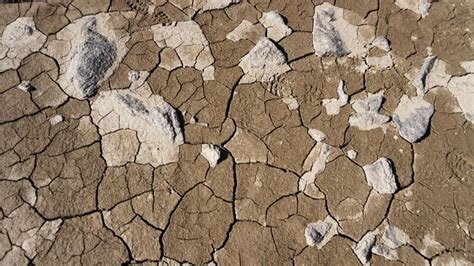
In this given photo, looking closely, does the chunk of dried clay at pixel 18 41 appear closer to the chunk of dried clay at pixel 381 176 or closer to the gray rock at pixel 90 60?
the gray rock at pixel 90 60

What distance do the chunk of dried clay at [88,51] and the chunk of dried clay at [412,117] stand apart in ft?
6.31

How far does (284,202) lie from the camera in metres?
2.62

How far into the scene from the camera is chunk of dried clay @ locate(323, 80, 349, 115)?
294 cm

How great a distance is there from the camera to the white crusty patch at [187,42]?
10.2 feet

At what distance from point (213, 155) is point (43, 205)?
3.35 feet

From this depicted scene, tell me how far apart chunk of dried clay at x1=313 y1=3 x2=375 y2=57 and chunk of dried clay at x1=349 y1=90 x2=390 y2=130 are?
1.21 ft

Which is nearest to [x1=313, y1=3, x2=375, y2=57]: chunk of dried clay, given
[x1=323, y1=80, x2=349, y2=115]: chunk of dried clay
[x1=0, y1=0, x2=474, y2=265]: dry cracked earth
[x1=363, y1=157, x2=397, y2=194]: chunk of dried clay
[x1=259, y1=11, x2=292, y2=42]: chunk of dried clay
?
[x1=0, y1=0, x2=474, y2=265]: dry cracked earth

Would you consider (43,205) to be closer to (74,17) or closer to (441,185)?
(74,17)

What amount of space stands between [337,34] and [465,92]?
0.94 meters

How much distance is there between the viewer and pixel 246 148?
2.80 metres

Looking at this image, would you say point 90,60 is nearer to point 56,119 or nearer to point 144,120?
point 56,119

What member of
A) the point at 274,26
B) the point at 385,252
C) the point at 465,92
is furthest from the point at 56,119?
the point at 465,92

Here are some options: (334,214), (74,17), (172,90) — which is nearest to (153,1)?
(74,17)

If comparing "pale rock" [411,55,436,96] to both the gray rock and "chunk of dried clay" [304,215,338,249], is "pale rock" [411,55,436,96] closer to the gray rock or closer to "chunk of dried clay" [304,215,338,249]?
"chunk of dried clay" [304,215,338,249]
